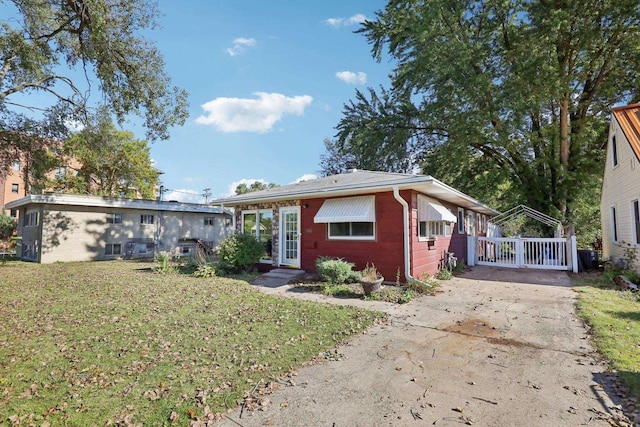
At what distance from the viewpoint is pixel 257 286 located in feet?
29.5

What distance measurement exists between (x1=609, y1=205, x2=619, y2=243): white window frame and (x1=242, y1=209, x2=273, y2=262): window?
13333 millimetres

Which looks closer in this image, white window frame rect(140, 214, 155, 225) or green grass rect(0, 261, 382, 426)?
green grass rect(0, 261, 382, 426)

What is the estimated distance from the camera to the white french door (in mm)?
10914

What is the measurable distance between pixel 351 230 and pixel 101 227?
15.1m

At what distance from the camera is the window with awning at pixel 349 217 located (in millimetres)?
8984

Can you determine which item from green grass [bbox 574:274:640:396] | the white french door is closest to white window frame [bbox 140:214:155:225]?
the white french door

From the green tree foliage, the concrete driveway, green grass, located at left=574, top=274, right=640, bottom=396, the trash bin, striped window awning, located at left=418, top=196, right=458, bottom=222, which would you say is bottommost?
the concrete driveway

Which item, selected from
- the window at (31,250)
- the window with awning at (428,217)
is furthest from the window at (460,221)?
the window at (31,250)

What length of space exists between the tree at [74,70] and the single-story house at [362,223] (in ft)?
16.2

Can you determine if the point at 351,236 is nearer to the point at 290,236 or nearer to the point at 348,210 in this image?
the point at 348,210

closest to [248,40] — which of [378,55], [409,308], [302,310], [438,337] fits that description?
[302,310]

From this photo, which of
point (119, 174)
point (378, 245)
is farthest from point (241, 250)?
point (119, 174)

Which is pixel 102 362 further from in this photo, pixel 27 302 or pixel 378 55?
pixel 378 55

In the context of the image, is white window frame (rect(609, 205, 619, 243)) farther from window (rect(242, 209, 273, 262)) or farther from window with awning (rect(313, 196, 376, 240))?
window (rect(242, 209, 273, 262))
